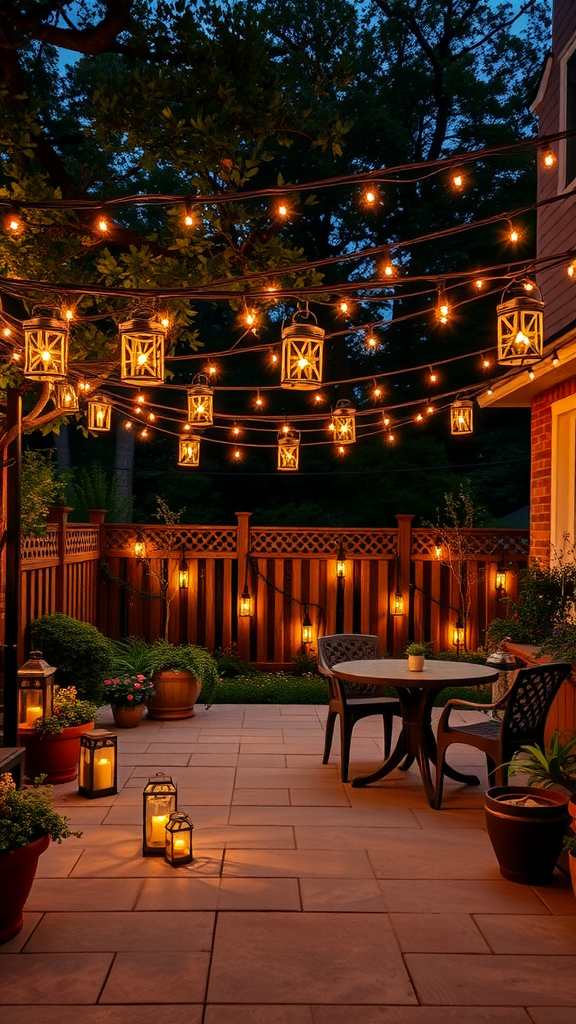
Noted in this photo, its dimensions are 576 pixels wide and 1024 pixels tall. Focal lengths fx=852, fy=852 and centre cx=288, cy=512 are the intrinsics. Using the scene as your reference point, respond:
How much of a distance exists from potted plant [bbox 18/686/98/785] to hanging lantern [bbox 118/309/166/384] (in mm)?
2861

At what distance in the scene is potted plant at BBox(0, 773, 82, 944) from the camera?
3.18 m

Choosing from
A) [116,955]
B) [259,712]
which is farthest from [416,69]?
[116,955]

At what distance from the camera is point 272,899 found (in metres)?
3.63

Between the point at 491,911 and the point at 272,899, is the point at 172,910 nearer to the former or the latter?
the point at 272,899

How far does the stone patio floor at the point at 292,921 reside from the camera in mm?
2787

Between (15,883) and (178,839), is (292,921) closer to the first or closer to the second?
(178,839)

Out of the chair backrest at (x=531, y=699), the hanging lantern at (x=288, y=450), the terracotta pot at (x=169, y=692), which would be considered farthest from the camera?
the terracotta pot at (x=169, y=692)

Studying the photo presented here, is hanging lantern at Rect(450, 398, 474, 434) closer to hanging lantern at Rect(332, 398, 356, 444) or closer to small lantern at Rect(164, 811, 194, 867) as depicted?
hanging lantern at Rect(332, 398, 356, 444)

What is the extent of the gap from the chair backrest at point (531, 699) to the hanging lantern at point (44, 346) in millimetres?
2791

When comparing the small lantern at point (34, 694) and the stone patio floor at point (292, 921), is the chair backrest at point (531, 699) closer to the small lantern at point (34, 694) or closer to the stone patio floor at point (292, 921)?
the stone patio floor at point (292, 921)

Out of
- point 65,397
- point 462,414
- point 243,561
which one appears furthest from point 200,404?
point 243,561

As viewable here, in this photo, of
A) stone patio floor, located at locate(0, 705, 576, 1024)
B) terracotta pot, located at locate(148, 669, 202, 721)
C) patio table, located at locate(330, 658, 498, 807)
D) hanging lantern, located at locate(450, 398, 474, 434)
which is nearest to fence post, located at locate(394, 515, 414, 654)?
terracotta pot, located at locate(148, 669, 202, 721)

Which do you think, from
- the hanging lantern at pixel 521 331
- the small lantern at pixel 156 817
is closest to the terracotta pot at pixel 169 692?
the small lantern at pixel 156 817

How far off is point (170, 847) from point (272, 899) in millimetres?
640
